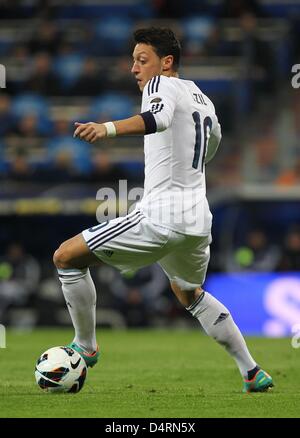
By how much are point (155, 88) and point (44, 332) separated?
9998mm

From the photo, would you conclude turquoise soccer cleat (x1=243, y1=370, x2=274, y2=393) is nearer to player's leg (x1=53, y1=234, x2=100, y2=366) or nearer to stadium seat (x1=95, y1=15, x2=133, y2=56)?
player's leg (x1=53, y1=234, x2=100, y2=366)

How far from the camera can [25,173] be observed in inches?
694

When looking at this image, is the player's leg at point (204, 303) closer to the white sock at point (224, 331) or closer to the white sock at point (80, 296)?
the white sock at point (224, 331)

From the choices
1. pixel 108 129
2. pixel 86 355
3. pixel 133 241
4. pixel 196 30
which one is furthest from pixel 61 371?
pixel 196 30

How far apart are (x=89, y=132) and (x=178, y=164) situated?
40.9 inches

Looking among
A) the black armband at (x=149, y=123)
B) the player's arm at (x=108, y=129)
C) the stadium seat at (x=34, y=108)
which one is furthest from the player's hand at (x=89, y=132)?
the stadium seat at (x=34, y=108)

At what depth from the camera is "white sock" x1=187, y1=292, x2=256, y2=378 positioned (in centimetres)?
734

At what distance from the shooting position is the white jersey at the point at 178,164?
22.6 feet

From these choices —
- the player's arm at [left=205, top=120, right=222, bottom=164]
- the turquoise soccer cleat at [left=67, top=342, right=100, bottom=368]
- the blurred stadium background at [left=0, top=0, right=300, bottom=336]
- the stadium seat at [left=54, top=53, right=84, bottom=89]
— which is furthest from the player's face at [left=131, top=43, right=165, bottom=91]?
the stadium seat at [left=54, top=53, right=84, bottom=89]

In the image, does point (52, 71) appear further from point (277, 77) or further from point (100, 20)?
point (277, 77)

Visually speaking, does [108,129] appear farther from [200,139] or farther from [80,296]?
[80,296]

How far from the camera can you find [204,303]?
7418 mm
